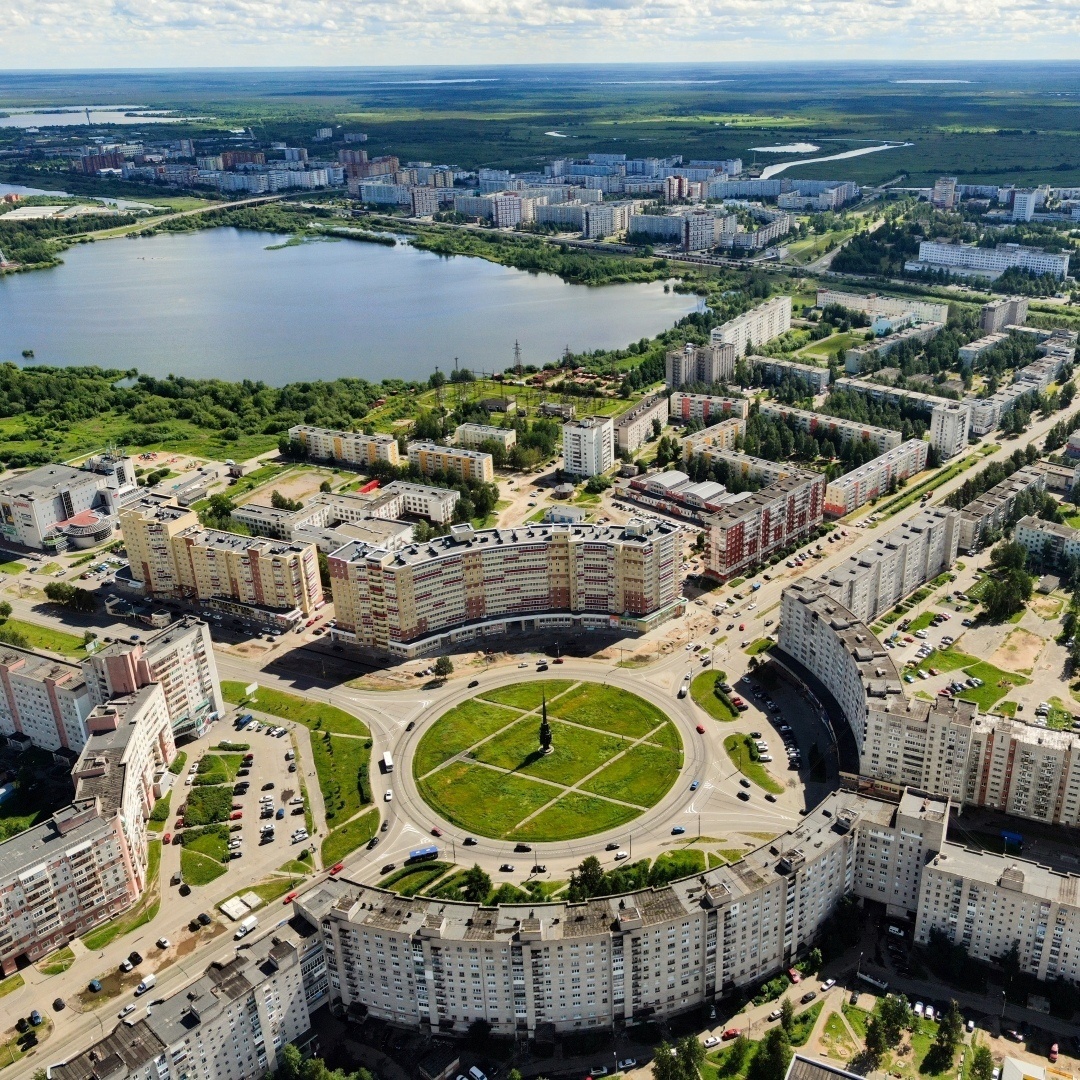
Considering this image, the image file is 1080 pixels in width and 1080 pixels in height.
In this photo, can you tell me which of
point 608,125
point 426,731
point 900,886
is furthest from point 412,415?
point 608,125

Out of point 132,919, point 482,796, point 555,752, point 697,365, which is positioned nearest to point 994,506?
point 697,365

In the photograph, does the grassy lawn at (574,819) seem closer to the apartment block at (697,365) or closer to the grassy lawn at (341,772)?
the grassy lawn at (341,772)

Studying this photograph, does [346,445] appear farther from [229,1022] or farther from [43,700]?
[229,1022]

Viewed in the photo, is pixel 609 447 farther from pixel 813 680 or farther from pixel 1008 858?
pixel 1008 858

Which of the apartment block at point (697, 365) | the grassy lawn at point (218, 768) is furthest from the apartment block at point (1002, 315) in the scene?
the grassy lawn at point (218, 768)

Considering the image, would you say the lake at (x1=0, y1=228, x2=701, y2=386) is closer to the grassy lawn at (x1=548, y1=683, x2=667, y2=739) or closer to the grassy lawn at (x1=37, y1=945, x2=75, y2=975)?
the grassy lawn at (x1=548, y1=683, x2=667, y2=739)
